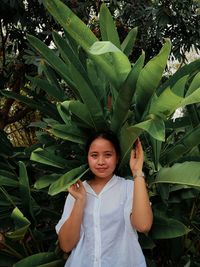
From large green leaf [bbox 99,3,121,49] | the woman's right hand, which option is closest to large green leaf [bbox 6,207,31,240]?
the woman's right hand

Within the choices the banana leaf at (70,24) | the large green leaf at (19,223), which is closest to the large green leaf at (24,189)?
the large green leaf at (19,223)

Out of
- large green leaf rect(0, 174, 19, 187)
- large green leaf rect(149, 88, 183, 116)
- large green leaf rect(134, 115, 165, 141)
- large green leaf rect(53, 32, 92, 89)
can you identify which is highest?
large green leaf rect(53, 32, 92, 89)

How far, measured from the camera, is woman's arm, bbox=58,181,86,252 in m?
1.37

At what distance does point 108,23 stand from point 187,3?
5.99 ft

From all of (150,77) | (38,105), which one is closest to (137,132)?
(150,77)

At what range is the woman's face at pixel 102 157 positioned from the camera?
141cm

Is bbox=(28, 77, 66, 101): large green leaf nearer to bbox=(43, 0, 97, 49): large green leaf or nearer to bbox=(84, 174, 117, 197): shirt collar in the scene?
bbox=(43, 0, 97, 49): large green leaf

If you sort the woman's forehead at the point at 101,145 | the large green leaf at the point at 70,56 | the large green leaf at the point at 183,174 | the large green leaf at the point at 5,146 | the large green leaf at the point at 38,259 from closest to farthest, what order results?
1. the large green leaf at the point at 183,174
2. the woman's forehead at the point at 101,145
3. the large green leaf at the point at 38,259
4. the large green leaf at the point at 70,56
5. the large green leaf at the point at 5,146

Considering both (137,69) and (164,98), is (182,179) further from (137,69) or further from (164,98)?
(137,69)

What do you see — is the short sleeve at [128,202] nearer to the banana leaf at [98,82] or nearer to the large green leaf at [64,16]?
the banana leaf at [98,82]

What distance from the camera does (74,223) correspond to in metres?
1.36

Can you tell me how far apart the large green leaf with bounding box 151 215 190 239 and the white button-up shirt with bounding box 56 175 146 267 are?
172 mm

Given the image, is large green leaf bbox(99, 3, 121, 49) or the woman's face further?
large green leaf bbox(99, 3, 121, 49)

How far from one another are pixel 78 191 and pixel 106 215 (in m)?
0.13
